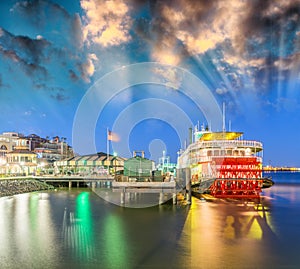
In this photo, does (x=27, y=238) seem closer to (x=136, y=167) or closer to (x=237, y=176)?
(x=136, y=167)

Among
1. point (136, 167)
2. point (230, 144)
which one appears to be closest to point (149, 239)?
point (136, 167)

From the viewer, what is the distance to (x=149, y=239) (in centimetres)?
1844

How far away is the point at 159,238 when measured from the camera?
61.3 feet

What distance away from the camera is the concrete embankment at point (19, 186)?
4458 cm

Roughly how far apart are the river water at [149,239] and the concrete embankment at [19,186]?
56.0ft

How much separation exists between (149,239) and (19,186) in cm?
3700

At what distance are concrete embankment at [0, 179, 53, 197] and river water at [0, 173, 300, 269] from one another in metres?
17.1

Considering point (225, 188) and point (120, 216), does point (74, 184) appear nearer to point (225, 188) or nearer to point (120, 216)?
point (225, 188)

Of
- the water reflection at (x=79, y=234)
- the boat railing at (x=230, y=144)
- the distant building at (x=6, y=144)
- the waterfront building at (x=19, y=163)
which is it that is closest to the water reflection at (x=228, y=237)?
the water reflection at (x=79, y=234)

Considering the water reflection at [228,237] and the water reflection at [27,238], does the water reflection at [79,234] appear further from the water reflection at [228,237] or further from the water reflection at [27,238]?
the water reflection at [228,237]

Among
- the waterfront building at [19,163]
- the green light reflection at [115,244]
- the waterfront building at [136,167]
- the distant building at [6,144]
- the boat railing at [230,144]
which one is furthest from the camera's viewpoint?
the distant building at [6,144]

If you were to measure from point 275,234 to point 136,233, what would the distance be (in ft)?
28.1

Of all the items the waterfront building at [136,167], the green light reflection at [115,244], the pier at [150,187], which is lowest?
the green light reflection at [115,244]

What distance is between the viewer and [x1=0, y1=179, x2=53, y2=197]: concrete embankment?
4458 centimetres
